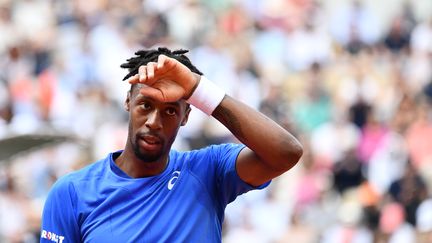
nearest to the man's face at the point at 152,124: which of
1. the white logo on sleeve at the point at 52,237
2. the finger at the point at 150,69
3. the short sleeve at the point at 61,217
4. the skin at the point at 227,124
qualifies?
the skin at the point at 227,124

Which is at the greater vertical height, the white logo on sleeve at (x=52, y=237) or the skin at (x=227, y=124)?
the skin at (x=227, y=124)

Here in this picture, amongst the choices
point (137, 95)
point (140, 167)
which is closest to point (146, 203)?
point (140, 167)

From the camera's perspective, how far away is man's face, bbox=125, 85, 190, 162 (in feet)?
16.9

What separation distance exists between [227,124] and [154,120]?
1.06 feet

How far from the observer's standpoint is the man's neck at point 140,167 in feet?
17.6

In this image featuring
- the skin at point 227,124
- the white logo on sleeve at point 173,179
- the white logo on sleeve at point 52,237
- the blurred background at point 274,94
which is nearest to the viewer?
the skin at point 227,124

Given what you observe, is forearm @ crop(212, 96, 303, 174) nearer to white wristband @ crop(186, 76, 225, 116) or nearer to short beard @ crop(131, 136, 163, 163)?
white wristband @ crop(186, 76, 225, 116)

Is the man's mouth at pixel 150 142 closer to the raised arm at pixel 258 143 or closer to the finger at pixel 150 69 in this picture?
the raised arm at pixel 258 143

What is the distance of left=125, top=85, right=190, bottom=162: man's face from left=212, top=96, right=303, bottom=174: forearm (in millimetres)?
234

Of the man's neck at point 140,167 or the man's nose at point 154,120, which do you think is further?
the man's neck at point 140,167

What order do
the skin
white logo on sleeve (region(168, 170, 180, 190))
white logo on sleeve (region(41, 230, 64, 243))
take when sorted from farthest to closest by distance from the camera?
1. white logo on sleeve (region(168, 170, 180, 190))
2. white logo on sleeve (region(41, 230, 64, 243))
3. the skin

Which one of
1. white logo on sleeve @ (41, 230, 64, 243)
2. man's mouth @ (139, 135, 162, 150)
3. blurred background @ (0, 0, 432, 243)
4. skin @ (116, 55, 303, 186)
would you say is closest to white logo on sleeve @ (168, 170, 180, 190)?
skin @ (116, 55, 303, 186)

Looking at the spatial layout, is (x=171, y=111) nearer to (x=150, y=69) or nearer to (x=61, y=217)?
(x=150, y=69)

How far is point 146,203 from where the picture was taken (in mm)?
5262
